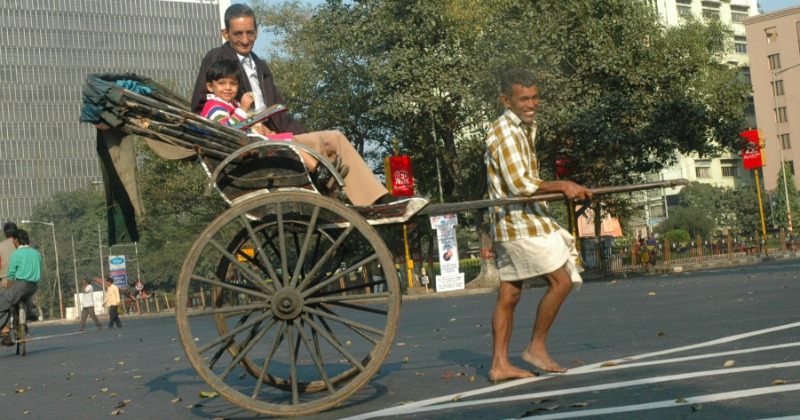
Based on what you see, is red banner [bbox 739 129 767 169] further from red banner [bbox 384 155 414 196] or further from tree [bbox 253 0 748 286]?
red banner [bbox 384 155 414 196]

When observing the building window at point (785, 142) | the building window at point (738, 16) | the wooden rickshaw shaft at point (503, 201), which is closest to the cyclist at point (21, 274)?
the wooden rickshaw shaft at point (503, 201)

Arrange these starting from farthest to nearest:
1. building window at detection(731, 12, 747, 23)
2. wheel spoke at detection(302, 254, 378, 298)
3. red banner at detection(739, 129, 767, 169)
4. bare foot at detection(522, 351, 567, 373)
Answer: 1. building window at detection(731, 12, 747, 23)
2. red banner at detection(739, 129, 767, 169)
3. bare foot at detection(522, 351, 567, 373)
4. wheel spoke at detection(302, 254, 378, 298)

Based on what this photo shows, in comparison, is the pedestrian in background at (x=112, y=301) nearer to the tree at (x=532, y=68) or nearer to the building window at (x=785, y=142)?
the tree at (x=532, y=68)

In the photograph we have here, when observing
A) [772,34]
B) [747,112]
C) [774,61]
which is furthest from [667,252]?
[747,112]

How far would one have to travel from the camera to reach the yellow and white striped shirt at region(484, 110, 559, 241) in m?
6.86

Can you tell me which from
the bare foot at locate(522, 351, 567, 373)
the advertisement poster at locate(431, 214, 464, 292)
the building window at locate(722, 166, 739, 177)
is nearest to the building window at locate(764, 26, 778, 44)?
the building window at locate(722, 166, 739, 177)

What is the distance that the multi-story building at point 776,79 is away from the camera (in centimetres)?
9731

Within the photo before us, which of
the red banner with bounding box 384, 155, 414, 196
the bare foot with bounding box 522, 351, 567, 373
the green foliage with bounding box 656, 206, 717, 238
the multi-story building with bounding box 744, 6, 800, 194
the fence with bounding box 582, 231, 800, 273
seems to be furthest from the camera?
the multi-story building with bounding box 744, 6, 800, 194

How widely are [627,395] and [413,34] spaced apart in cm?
3170

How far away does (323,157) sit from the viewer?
5984 mm

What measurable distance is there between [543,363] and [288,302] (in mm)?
1818

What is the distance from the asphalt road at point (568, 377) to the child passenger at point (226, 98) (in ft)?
5.83

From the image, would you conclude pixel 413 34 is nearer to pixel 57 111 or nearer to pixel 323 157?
pixel 323 157

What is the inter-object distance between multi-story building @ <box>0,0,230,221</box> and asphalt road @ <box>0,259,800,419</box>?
123542 millimetres
